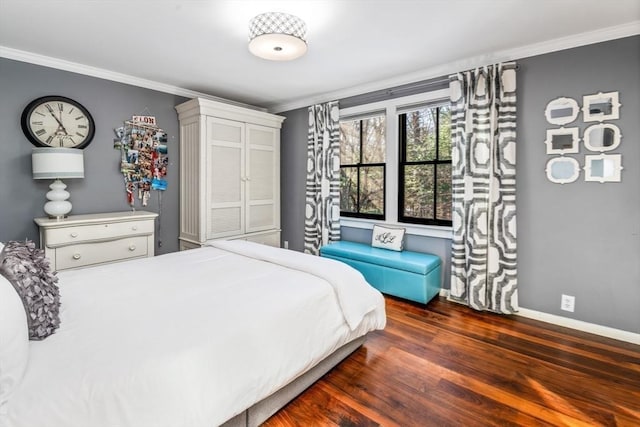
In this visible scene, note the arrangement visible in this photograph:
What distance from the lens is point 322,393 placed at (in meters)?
1.84

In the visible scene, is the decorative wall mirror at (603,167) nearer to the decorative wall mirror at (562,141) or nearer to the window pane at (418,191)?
the decorative wall mirror at (562,141)

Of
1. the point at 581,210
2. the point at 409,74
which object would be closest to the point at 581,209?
the point at 581,210

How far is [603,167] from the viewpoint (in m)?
2.48

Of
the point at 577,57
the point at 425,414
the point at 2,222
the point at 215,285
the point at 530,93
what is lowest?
the point at 425,414

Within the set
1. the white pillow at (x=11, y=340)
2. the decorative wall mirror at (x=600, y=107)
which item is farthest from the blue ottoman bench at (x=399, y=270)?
the white pillow at (x=11, y=340)

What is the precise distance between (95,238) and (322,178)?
99.7 inches

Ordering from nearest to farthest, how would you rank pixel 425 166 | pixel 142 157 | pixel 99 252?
1. pixel 99 252
2. pixel 425 166
3. pixel 142 157

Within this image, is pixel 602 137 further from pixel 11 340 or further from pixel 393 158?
pixel 11 340

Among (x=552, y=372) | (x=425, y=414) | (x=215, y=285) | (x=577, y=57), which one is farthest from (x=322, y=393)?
(x=577, y=57)

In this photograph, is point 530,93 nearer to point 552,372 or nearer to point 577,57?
point 577,57

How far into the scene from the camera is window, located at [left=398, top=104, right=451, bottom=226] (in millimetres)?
3398

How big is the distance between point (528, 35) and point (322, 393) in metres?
3.04

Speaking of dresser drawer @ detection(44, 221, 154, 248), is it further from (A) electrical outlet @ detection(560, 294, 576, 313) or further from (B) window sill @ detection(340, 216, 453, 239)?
(A) electrical outlet @ detection(560, 294, 576, 313)

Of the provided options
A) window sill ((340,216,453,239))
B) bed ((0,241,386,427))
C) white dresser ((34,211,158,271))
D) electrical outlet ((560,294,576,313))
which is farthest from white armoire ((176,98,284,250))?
electrical outlet ((560,294,576,313))
